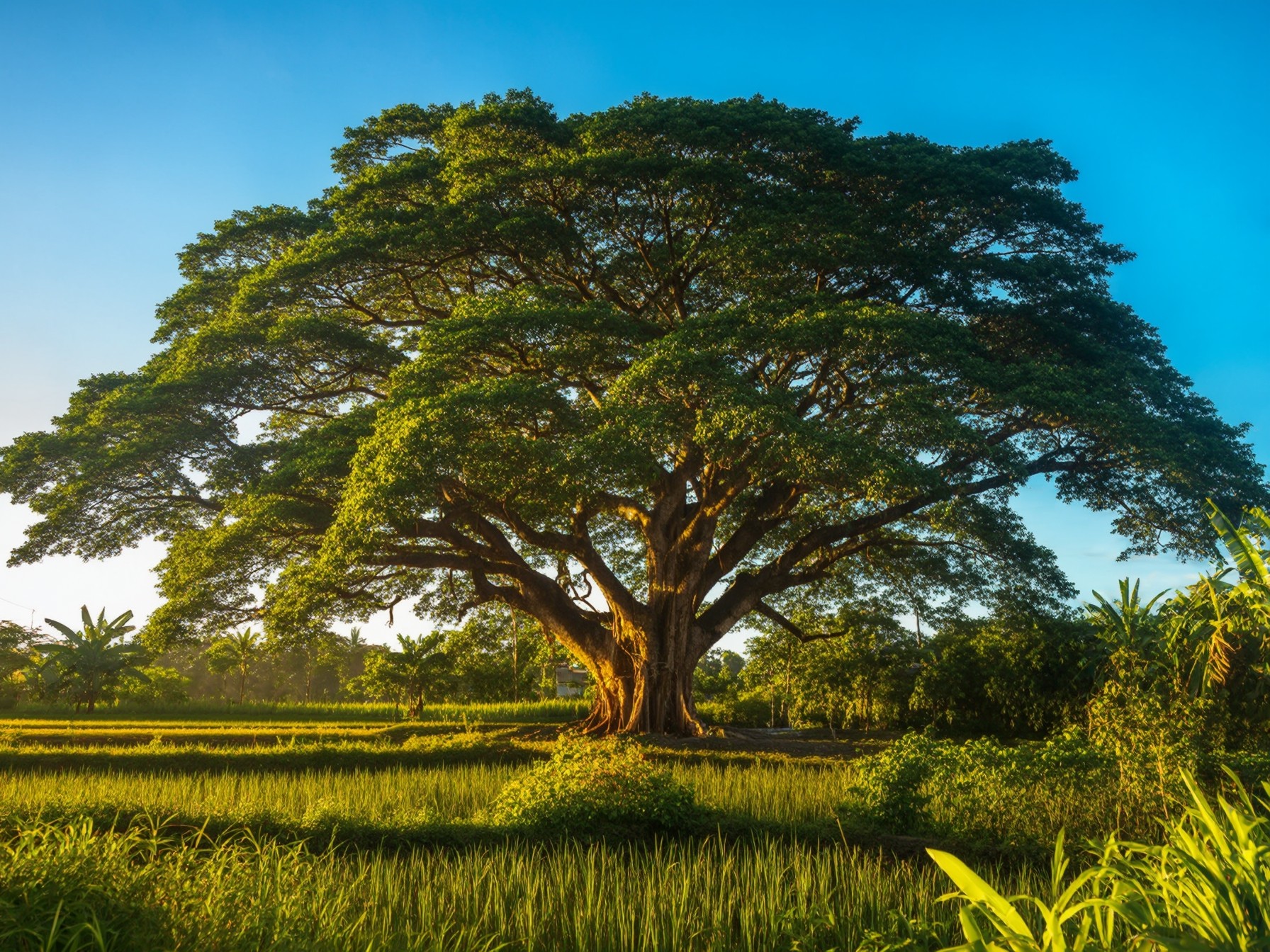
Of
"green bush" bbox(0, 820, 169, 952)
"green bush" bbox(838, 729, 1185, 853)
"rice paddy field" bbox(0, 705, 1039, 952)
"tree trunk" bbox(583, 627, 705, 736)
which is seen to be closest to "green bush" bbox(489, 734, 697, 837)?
"rice paddy field" bbox(0, 705, 1039, 952)

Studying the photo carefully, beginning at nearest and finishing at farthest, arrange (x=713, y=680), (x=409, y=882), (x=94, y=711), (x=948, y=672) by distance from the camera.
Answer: (x=409, y=882)
(x=948, y=672)
(x=94, y=711)
(x=713, y=680)

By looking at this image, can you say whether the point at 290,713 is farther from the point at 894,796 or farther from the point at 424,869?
the point at 424,869

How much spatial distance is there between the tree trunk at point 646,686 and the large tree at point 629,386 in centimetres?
7

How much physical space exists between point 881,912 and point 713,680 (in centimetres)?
3387

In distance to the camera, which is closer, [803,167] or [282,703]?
[803,167]

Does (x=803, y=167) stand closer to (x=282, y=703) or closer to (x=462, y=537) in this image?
(x=462, y=537)

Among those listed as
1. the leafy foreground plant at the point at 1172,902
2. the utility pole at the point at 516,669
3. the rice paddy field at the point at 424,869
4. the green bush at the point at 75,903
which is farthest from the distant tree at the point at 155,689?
the leafy foreground plant at the point at 1172,902

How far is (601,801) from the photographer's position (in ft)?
30.8

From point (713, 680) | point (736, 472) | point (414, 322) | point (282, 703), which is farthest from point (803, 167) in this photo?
point (282, 703)

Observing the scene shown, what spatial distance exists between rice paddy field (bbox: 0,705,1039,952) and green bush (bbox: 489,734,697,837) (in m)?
0.15

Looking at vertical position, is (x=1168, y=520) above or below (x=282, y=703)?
above

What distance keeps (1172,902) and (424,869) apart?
4972 mm

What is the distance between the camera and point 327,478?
19.6m

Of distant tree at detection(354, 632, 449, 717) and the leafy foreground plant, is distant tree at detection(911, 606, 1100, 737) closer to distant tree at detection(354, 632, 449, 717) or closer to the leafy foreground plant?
distant tree at detection(354, 632, 449, 717)
